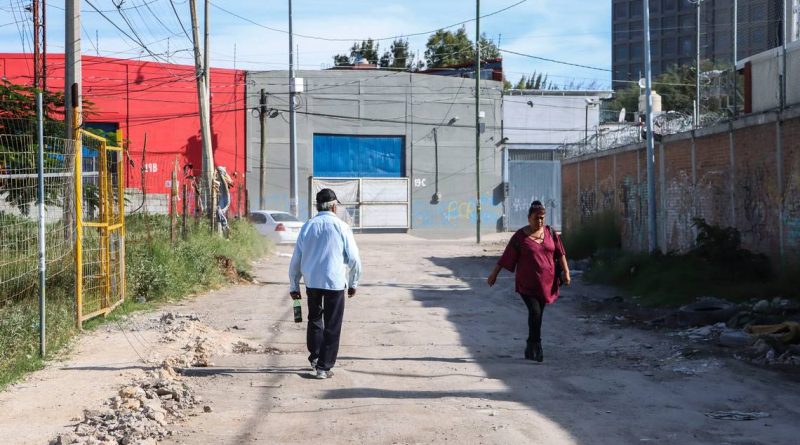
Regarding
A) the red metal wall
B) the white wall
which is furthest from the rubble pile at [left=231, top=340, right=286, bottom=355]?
the white wall

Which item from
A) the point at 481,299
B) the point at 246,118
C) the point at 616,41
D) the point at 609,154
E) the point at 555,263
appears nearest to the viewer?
the point at 555,263

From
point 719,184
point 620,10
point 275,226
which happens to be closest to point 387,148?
point 275,226

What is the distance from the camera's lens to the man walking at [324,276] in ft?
30.6

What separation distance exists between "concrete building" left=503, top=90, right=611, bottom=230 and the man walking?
42.4m

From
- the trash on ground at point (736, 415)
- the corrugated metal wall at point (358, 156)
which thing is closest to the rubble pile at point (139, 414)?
the trash on ground at point (736, 415)

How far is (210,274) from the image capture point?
18.8 meters

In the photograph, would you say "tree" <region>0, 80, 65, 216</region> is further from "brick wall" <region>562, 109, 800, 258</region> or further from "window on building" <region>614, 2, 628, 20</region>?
"window on building" <region>614, 2, 628, 20</region>

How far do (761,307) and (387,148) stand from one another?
37742 mm

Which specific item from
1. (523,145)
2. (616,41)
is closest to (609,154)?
(523,145)

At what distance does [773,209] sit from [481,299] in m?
5.33

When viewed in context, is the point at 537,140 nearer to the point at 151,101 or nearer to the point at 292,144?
the point at 292,144

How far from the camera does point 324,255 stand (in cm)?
937

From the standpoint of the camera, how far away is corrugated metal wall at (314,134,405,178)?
162 ft

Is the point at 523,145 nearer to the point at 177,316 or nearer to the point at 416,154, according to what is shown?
the point at 416,154
